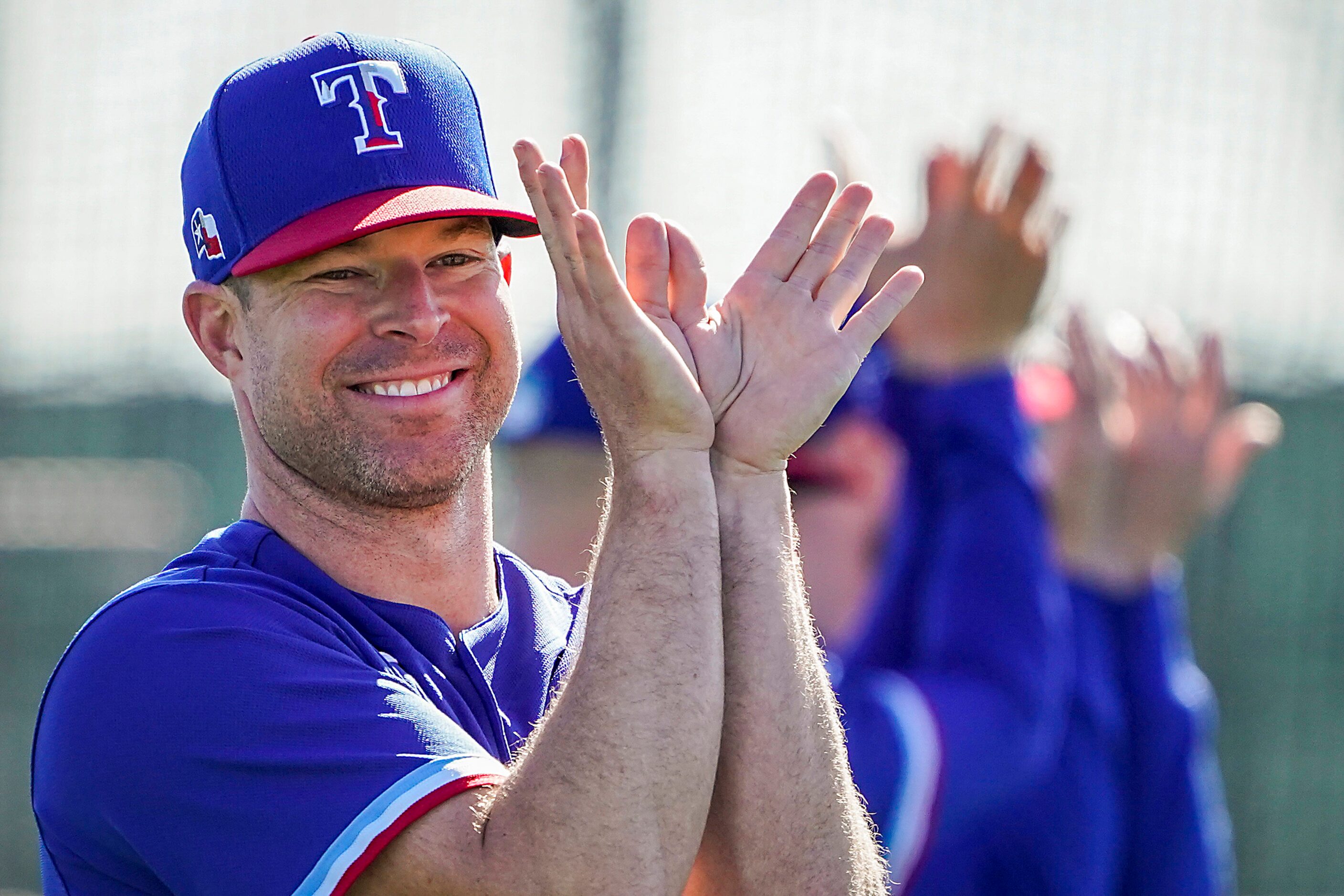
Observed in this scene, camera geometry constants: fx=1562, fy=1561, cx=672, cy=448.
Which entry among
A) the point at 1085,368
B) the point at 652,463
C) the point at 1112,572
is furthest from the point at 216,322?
the point at 1112,572

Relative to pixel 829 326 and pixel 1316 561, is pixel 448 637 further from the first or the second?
pixel 1316 561

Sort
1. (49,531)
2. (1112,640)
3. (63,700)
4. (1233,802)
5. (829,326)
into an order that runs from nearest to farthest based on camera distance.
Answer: (63,700)
(829,326)
(1112,640)
(1233,802)
(49,531)

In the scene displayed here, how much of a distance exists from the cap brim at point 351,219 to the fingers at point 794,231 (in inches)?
10.6

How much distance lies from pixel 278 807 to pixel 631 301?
0.63m

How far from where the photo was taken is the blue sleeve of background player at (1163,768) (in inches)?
157

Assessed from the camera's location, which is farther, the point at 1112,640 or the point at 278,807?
the point at 1112,640

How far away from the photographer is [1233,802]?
6.15m

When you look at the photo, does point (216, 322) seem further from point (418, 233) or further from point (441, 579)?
point (441, 579)

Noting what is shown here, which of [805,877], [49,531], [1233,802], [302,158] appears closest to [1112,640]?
[1233,802]

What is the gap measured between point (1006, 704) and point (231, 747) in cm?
204

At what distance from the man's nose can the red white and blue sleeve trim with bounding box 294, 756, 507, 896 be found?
0.54m

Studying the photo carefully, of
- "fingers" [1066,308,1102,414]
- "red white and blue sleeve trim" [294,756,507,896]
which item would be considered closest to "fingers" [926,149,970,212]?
"fingers" [1066,308,1102,414]

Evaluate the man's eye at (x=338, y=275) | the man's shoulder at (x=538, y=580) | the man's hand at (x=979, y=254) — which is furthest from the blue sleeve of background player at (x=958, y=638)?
the man's eye at (x=338, y=275)

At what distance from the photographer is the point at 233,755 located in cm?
158
